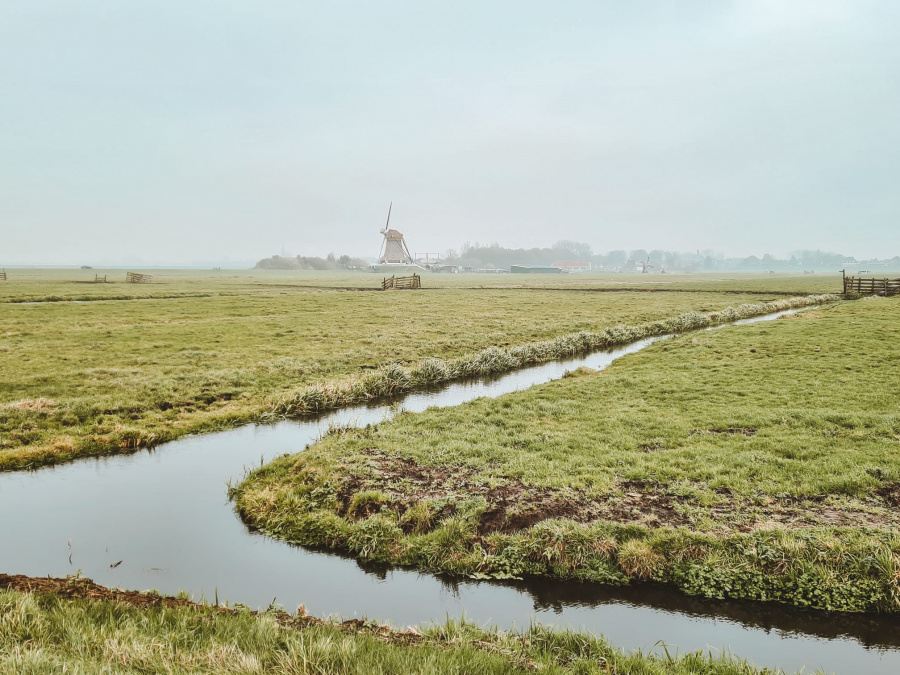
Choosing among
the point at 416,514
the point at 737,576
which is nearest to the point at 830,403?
the point at 737,576

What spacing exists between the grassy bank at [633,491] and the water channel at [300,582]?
37 cm

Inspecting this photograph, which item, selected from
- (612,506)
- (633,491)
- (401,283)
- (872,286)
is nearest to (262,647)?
(612,506)

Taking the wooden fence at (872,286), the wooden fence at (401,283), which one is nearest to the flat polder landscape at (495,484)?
the wooden fence at (872,286)

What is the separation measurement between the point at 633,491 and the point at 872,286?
74215 millimetres

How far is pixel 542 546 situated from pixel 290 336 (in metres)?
27.6

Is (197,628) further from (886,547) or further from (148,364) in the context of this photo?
(148,364)

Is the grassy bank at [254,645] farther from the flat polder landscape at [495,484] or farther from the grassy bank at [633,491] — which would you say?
the grassy bank at [633,491]

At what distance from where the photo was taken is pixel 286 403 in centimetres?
1956

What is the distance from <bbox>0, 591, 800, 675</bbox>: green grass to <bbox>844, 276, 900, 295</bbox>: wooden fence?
77181mm

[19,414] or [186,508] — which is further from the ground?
[19,414]

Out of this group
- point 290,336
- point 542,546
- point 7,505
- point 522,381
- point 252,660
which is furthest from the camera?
point 290,336

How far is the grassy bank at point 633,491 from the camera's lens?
8.34 meters

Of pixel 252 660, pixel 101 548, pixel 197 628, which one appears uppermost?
pixel 252 660

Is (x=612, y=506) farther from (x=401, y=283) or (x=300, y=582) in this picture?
(x=401, y=283)
